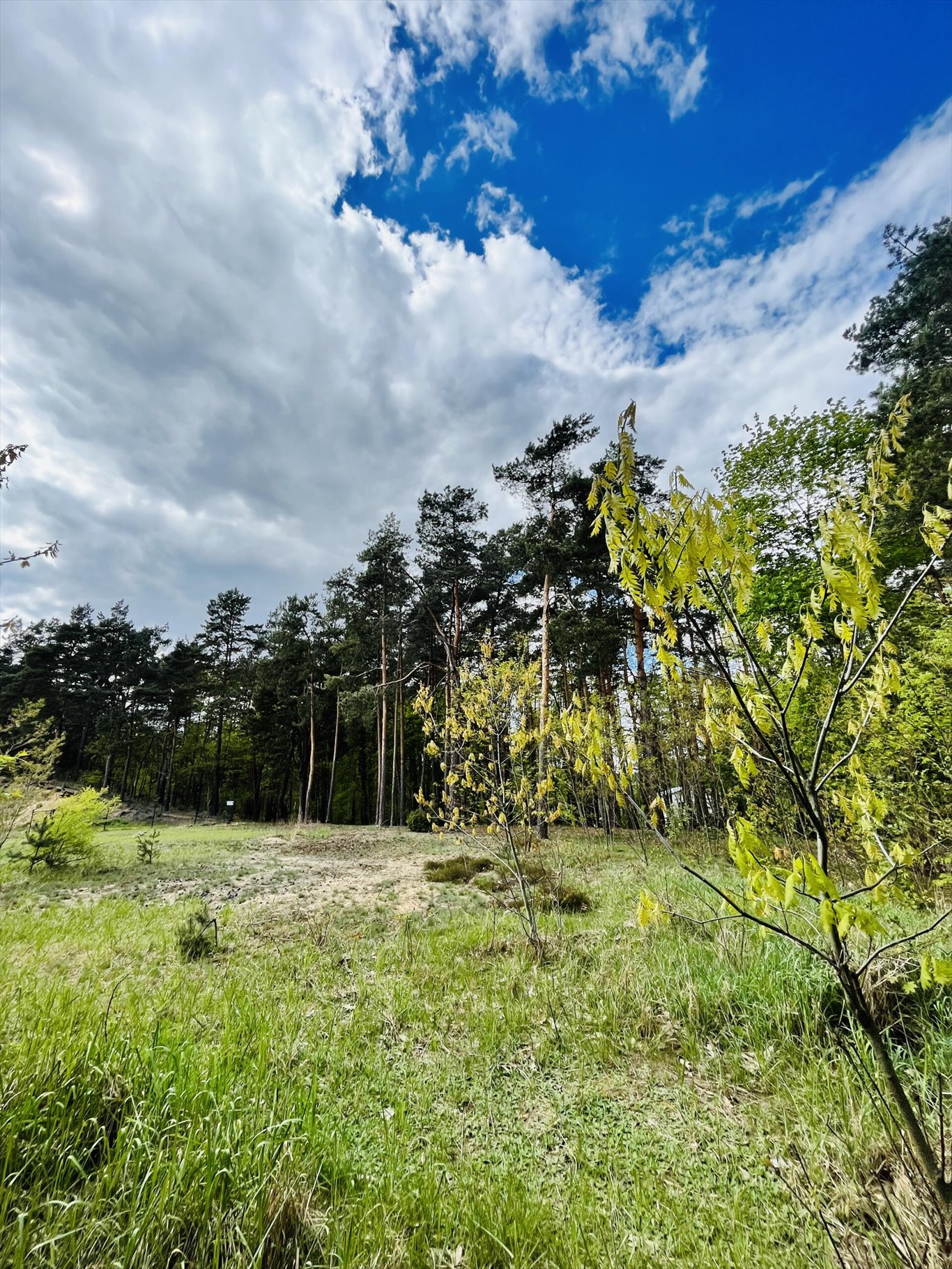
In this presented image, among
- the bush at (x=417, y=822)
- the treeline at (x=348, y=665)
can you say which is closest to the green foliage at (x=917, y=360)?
the treeline at (x=348, y=665)

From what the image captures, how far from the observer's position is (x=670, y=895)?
5.52m

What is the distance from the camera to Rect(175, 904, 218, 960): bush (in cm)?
478

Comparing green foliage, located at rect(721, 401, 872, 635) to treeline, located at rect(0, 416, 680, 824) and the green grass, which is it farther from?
the green grass

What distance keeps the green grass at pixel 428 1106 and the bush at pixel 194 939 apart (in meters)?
0.17

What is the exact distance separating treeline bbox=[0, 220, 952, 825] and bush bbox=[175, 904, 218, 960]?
300 centimetres

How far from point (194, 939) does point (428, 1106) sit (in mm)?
3447

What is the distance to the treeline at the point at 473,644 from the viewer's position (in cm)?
930

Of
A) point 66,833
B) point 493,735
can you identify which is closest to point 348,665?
point 66,833

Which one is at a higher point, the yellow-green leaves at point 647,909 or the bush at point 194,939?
the yellow-green leaves at point 647,909

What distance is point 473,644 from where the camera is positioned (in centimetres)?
2050

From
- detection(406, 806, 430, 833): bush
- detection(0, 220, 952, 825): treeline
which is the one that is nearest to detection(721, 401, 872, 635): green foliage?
detection(0, 220, 952, 825): treeline

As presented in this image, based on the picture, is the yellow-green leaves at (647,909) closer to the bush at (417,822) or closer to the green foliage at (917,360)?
the green foliage at (917,360)

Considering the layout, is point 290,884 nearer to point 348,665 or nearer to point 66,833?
point 66,833

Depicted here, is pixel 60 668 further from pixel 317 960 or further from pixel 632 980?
pixel 632 980
